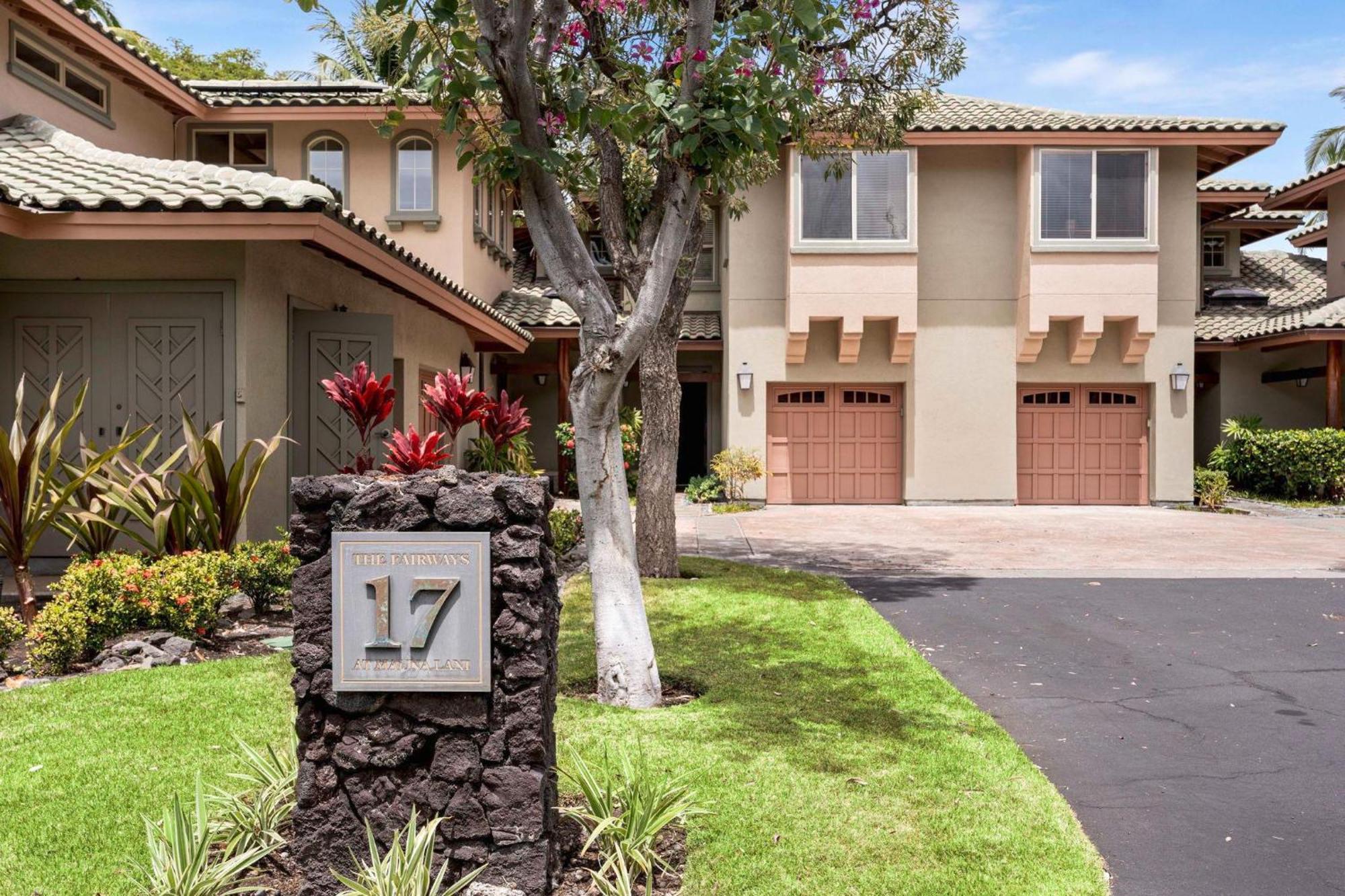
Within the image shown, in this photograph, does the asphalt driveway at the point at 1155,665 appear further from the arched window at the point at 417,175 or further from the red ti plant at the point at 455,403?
the arched window at the point at 417,175

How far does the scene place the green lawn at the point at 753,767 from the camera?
3.64 metres

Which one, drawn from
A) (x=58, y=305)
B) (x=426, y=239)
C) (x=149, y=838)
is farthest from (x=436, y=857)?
(x=426, y=239)

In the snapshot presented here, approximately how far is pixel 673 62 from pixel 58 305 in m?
5.76

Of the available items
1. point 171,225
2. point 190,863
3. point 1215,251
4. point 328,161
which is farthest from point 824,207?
point 190,863

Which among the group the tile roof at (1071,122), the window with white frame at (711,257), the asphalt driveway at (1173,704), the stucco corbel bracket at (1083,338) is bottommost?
the asphalt driveway at (1173,704)

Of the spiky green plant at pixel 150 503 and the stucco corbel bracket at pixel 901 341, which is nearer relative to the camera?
the spiky green plant at pixel 150 503

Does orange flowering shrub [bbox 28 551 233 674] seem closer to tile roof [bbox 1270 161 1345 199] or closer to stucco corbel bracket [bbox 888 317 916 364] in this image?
stucco corbel bracket [bbox 888 317 916 364]

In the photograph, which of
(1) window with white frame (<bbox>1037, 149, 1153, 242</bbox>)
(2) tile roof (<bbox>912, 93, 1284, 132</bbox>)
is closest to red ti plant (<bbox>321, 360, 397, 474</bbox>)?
(2) tile roof (<bbox>912, 93, 1284, 132</bbox>)

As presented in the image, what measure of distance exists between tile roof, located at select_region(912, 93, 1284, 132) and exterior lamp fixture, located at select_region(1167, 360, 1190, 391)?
4.36 metres

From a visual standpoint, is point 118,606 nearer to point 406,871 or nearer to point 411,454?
point 411,454

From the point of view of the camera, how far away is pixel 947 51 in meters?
10.4

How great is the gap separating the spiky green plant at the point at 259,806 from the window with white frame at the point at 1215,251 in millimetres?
24594

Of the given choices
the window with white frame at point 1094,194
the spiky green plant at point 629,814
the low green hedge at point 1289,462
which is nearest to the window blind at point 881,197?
the window with white frame at point 1094,194

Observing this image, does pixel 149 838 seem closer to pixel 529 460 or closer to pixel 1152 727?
pixel 1152 727
